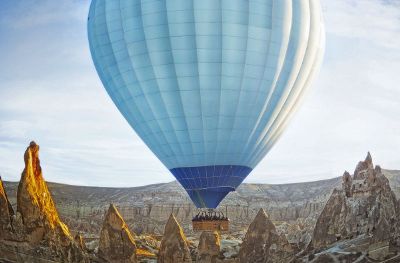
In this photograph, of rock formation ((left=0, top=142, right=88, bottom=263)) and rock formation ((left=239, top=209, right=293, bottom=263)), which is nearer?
rock formation ((left=0, top=142, right=88, bottom=263))

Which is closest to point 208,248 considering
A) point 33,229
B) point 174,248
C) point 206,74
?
point 174,248

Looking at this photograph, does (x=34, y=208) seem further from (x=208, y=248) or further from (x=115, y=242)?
(x=208, y=248)

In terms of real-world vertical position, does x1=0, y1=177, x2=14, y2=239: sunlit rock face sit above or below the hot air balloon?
below

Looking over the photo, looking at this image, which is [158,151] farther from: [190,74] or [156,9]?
[156,9]

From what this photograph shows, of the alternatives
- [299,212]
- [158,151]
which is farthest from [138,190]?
[158,151]

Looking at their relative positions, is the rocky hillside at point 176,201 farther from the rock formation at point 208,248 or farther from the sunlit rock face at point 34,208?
the sunlit rock face at point 34,208

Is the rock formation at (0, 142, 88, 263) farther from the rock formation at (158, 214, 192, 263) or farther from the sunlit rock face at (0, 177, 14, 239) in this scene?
the rock formation at (158, 214, 192, 263)

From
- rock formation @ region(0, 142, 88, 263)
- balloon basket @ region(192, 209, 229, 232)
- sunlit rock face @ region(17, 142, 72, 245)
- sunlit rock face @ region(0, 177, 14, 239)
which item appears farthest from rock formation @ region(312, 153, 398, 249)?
sunlit rock face @ region(0, 177, 14, 239)
